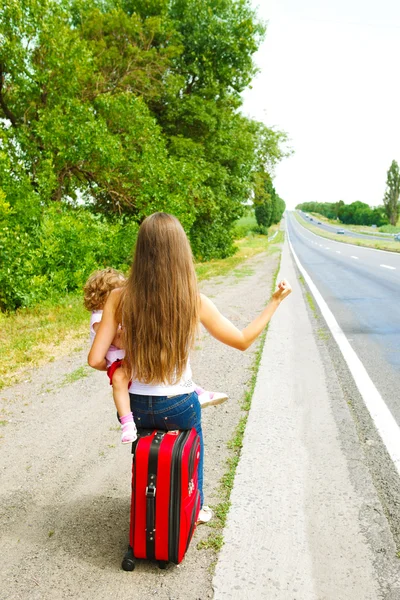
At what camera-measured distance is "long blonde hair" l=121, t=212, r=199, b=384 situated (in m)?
2.41

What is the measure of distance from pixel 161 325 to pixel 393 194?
93.2 meters

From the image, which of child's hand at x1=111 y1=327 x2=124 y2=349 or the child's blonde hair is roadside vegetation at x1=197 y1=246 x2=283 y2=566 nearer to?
child's hand at x1=111 y1=327 x2=124 y2=349

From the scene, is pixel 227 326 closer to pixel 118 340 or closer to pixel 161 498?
pixel 118 340

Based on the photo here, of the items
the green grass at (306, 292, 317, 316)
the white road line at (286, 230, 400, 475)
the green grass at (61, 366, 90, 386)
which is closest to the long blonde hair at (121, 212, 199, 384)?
the white road line at (286, 230, 400, 475)

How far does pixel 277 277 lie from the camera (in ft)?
53.9

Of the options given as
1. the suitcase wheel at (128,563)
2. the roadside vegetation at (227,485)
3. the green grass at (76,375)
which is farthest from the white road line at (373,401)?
the green grass at (76,375)

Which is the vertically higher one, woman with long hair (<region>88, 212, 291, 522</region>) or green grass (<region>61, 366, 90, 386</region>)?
woman with long hair (<region>88, 212, 291, 522</region>)

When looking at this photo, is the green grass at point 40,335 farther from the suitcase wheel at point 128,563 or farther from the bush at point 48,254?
the suitcase wheel at point 128,563

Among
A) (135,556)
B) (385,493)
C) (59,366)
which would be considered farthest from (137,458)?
(59,366)

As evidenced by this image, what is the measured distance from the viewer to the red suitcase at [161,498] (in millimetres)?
2492

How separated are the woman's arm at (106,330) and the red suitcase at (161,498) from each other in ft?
1.54

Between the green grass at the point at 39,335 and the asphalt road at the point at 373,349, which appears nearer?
the asphalt road at the point at 373,349

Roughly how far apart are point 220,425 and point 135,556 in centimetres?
182

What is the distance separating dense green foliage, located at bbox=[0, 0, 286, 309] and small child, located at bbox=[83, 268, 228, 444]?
7354 millimetres
